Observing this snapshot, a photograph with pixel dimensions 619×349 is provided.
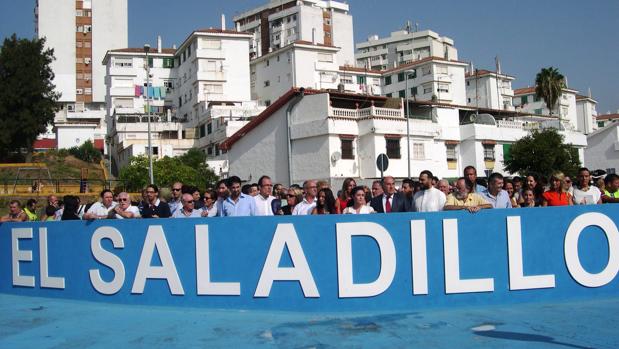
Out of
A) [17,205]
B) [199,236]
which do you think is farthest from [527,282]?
[17,205]

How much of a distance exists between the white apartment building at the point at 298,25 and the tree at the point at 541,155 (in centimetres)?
4219

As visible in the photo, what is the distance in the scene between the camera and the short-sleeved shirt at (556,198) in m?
8.67

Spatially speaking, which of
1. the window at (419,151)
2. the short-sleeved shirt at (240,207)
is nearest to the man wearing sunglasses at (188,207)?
the short-sleeved shirt at (240,207)

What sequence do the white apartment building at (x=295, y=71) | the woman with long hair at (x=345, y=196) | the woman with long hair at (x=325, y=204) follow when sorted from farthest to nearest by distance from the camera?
1. the white apartment building at (x=295, y=71)
2. the woman with long hair at (x=345, y=196)
3. the woman with long hair at (x=325, y=204)

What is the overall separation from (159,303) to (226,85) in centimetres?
5823

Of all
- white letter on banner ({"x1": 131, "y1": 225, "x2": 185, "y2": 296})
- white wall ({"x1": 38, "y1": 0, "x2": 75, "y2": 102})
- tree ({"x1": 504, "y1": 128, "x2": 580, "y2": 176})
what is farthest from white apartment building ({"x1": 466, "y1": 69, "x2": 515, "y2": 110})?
white letter on banner ({"x1": 131, "y1": 225, "x2": 185, "y2": 296})

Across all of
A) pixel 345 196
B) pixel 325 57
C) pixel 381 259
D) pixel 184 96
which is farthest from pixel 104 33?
pixel 381 259

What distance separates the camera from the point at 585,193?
29.7ft

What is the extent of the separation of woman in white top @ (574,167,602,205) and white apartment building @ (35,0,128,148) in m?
82.0

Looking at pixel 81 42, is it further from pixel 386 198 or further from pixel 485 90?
pixel 386 198

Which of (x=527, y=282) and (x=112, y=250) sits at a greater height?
(x=112, y=250)

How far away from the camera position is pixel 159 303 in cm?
832

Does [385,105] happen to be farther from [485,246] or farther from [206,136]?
[485,246]

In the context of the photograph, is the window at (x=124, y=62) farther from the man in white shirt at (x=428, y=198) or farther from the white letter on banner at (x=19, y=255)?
the man in white shirt at (x=428, y=198)
